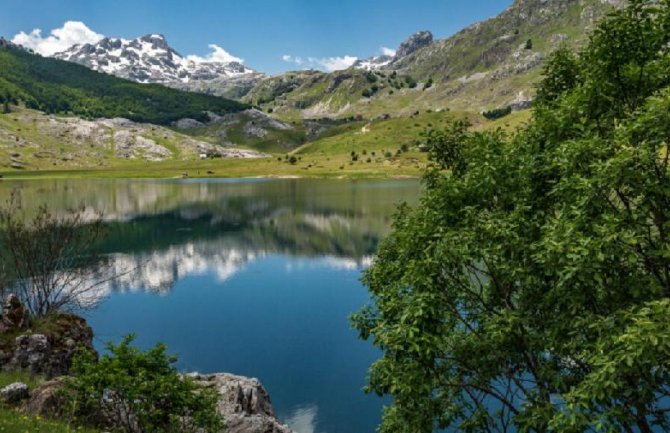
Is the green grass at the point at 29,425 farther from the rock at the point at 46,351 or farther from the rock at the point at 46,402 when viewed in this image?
the rock at the point at 46,351

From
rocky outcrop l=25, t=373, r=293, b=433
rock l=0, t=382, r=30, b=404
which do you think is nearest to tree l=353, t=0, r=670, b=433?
rocky outcrop l=25, t=373, r=293, b=433

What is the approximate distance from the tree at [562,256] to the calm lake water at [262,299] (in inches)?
478

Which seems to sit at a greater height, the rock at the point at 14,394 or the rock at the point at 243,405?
the rock at the point at 14,394

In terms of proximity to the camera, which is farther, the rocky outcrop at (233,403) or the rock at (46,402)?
the rocky outcrop at (233,403)

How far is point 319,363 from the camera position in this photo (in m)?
44.7

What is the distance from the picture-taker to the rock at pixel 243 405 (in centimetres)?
2534

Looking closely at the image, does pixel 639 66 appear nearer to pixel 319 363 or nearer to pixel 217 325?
pixel 319 363

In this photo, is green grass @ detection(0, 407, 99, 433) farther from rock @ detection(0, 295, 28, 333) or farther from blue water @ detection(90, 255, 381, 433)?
blue water @ detection(90, 255, 381, 433)

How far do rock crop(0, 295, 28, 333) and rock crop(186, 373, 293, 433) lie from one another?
14.2 meters

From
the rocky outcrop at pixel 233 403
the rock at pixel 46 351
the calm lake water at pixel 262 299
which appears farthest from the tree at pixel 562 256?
the rock at pixel 46 351

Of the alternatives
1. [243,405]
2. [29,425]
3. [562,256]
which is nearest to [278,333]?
[243,405]

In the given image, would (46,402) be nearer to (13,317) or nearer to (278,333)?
(13,317)

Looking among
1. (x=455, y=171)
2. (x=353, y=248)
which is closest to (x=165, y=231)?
(x=353, y=248)

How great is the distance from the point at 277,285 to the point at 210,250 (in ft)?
94.5
